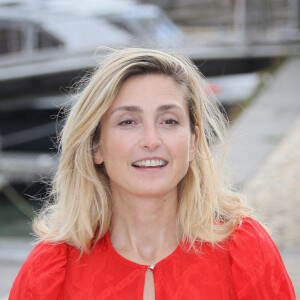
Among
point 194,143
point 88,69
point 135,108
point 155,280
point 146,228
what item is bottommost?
point 155,280

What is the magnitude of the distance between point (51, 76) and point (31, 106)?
1.93 m

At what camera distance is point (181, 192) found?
2.22 meters

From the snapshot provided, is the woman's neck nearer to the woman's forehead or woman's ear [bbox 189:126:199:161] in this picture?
woman's ear [bbox 189:126:199:161]

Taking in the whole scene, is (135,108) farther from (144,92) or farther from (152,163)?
(152,163)

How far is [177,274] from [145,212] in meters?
0.25

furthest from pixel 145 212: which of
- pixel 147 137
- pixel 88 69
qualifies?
pixel 88 69

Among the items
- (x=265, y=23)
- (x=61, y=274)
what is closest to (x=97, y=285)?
(x=61, y=274)

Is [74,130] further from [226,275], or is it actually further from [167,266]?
[226,275]

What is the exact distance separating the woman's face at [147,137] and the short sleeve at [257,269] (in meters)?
0.31

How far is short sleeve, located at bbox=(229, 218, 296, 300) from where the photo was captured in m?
1.91

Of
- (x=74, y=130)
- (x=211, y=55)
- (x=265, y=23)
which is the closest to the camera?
(x=74, y=130)

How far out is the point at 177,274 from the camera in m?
1.99

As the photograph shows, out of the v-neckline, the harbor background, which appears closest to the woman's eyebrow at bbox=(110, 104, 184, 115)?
the v-neckline

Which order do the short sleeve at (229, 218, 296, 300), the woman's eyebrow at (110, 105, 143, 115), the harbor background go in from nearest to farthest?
the short sleeve at (229, 218, 296, 300) < the woman's eyebrow at (110, 105, 143, 115) < the harbor background
